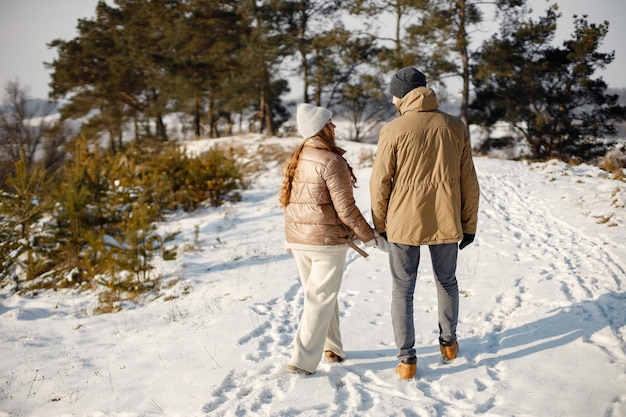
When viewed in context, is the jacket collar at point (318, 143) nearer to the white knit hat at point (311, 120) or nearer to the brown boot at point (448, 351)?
the white knit hat at point (311, 120)

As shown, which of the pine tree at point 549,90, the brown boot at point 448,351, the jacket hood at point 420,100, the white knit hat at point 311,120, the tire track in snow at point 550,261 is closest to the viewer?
the jacket hood at point 420,100

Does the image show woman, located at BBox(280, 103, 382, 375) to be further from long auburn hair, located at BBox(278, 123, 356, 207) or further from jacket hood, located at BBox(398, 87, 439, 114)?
jacket hood, located at BBox(398, 87, 439, 114)

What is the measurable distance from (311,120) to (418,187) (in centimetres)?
78

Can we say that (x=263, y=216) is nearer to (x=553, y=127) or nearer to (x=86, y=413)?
(x=86, y=413)

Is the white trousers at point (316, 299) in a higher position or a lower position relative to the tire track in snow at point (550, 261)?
higher

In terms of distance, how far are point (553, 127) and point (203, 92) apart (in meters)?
→ 16.4

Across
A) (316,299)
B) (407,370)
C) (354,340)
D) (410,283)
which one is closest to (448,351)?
(407,370)

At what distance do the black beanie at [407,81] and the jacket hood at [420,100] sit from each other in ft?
0.15

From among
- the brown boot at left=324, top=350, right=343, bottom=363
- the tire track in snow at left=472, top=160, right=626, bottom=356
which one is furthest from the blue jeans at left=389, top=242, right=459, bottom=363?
the tire track in snow at left=472, top=160, right=626, bottom=356

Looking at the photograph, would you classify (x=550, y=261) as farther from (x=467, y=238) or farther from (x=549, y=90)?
(x=549, y=90)

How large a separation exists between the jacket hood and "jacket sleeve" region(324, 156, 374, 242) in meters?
0.54

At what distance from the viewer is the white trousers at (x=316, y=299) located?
270 centimetres

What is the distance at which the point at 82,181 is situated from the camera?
7570 millimetres

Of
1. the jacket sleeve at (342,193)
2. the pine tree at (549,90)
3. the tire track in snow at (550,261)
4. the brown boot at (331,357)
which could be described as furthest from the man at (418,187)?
the pine tree at (549,90)
